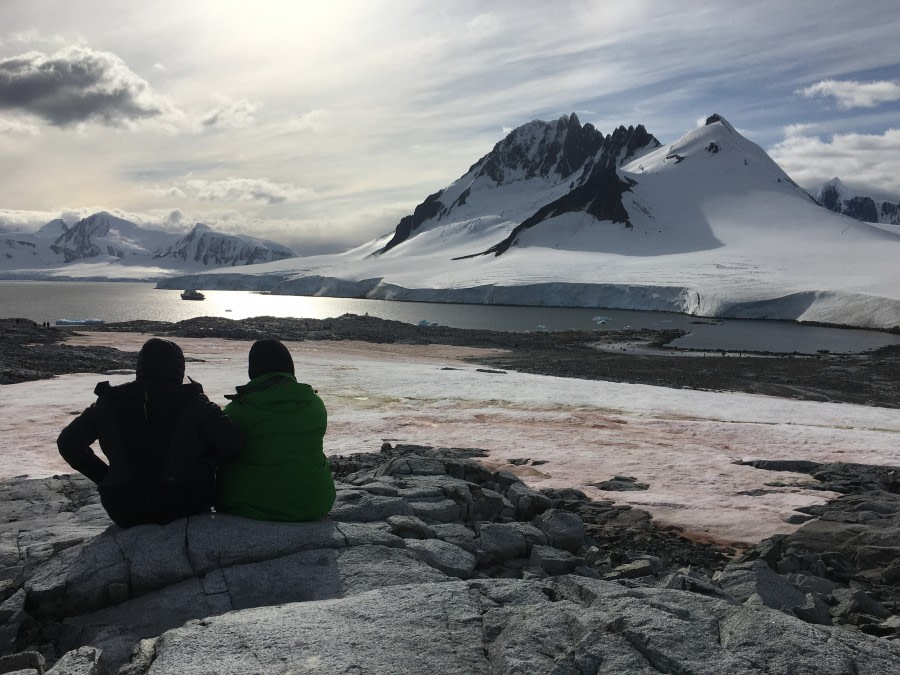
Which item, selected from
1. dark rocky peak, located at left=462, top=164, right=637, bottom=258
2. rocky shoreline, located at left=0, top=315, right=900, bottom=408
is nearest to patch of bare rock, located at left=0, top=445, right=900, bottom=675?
rocky shoreline, located at left=0, top=315, right=900, bottom=408

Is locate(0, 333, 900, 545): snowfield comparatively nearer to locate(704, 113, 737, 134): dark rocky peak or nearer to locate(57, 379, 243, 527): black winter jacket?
locate(57, 379, 243, 527): black winter jacket

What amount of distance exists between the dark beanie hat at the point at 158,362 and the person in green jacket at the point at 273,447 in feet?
1.70

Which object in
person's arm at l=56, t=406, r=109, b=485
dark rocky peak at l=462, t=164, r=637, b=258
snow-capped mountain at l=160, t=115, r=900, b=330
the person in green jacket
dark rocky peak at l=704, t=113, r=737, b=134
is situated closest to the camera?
person's arm at l=56, t=406, r=109, b=485

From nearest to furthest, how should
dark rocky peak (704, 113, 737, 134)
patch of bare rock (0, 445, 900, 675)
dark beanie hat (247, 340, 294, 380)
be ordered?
patch of bare rock (0, 445, 900, 675), dark beanie hat (247, 340, 294, 380), dark rocky peak (704, 113, 737, 134)

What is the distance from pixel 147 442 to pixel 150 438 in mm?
38

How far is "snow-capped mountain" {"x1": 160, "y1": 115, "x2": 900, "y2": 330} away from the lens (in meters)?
74.8

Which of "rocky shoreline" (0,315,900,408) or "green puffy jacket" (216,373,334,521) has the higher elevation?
"green puffy jacket" (216,373,334,521)

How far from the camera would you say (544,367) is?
99.0 ft

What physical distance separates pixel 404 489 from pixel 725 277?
8524 cm

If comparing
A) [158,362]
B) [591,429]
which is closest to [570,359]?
[591,429]

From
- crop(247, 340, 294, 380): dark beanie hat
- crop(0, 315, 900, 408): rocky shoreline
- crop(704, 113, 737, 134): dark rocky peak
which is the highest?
crop(704, 113, 737, 134): dark rocky peak

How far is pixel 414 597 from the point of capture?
14.0 ft

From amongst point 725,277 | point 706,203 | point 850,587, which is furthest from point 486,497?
point 706,203

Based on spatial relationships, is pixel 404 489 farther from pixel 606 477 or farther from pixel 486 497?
pixel 606 477
